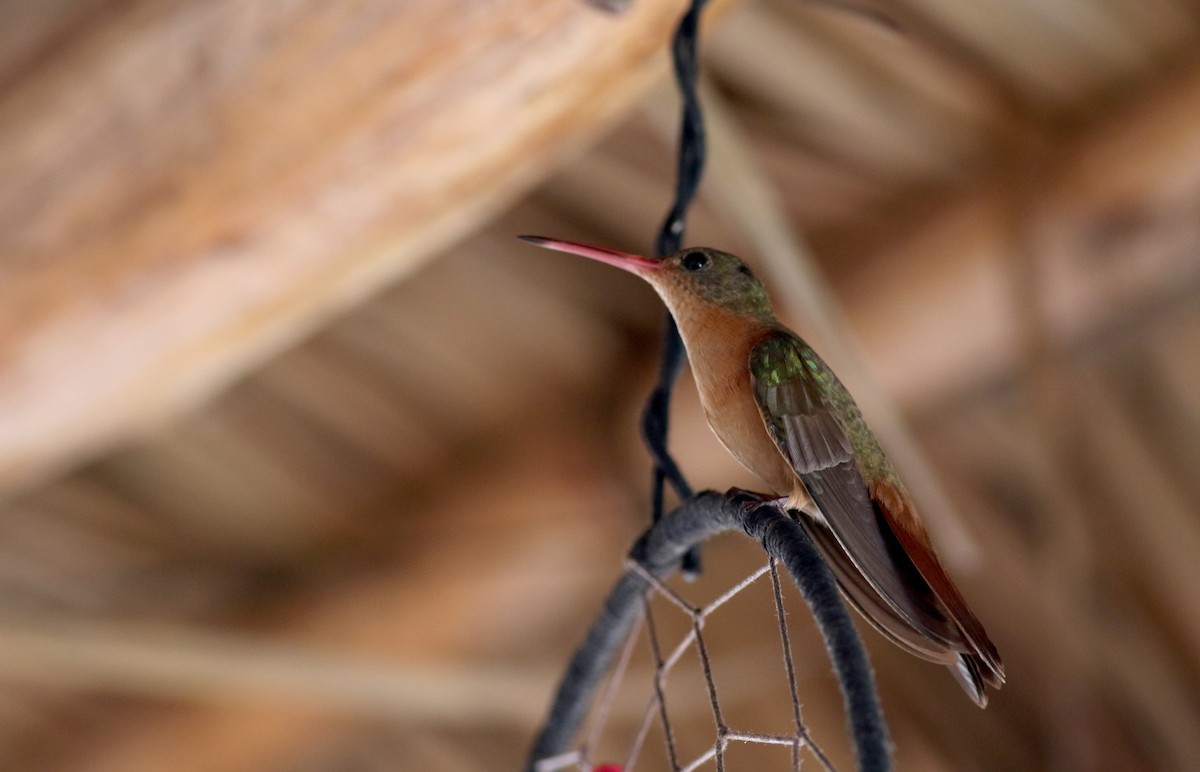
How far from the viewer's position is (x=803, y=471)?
862mm

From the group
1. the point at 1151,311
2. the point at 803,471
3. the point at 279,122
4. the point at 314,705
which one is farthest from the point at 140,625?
the point at 1151,311

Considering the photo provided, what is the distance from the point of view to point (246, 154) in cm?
129

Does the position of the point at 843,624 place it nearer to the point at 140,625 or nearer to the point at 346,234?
the point at 346,234

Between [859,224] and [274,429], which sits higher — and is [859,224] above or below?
below

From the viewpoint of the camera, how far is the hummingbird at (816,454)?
30.9 inches

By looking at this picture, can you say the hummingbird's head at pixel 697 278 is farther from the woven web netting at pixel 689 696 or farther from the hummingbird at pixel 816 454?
the woven web netting at pixel 689 696

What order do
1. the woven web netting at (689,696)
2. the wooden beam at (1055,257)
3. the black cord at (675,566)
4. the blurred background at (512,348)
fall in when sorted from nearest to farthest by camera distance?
the black cord at (675,566) < the woven web netting at (689,696) < the blurred background at (512,348) < the wooden beam at (1055,257)

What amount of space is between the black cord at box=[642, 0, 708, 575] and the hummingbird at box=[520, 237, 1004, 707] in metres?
0.06

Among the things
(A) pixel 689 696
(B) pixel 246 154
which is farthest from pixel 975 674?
(A) pixel 689 696

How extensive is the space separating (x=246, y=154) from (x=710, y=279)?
56cm

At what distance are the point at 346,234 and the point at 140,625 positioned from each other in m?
1.09

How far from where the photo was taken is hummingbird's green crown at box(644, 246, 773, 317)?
1.18 metres

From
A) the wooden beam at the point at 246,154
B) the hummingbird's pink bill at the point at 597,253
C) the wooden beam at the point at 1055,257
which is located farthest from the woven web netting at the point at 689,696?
the wooden beam at the point at 1055,257

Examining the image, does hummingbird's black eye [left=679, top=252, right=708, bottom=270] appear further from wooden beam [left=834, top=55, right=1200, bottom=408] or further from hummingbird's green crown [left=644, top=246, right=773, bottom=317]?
wooden beam [left=834, top=55, right=1200, bottom=408]
